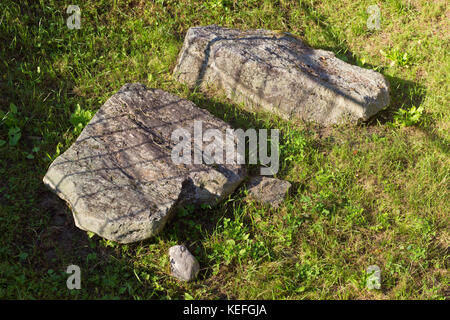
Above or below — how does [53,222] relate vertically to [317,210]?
below

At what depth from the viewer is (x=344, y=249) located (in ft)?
12.0

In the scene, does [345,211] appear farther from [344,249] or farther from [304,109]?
[304,109]

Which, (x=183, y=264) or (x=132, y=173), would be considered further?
(x=132, y=173)

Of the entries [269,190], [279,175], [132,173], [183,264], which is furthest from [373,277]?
[132,173]

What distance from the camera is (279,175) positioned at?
13.8 ft

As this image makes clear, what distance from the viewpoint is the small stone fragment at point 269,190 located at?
3938 millimetres

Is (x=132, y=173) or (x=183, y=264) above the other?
(x=132, y=173)

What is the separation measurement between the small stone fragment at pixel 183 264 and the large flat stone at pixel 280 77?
2.01 m

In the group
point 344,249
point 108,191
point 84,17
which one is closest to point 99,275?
point 108,191

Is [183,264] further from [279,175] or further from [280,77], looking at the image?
[280,77]

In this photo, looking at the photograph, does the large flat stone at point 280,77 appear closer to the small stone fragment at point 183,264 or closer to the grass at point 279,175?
the grass at point 279,175

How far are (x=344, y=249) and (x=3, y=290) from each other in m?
2.67

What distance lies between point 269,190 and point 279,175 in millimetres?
283

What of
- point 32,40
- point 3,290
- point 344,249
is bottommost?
point 3,290
